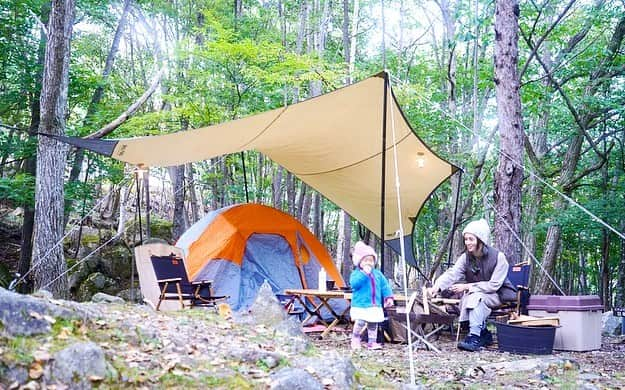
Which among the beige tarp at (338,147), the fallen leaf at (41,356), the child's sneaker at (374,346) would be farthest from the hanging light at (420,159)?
the fallen leaf at (41,356)

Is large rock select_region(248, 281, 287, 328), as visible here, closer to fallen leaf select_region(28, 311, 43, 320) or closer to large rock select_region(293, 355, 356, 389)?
large rock select_region(293, 355, 356, 389)

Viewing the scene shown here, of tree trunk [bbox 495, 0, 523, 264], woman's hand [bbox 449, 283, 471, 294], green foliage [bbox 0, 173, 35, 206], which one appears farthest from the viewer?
green foliage [bbox 0, 173, 35, 206]

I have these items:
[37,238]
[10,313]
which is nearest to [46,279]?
[37,238]

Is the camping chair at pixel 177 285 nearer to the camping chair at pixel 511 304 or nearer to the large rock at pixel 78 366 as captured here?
the camping chair at pixel 511 304

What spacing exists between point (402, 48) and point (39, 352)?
1294 cm

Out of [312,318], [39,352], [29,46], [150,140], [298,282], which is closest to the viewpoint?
[39,352]

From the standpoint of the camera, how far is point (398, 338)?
4.76 meters

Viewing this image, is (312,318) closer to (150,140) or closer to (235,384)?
(150,140)

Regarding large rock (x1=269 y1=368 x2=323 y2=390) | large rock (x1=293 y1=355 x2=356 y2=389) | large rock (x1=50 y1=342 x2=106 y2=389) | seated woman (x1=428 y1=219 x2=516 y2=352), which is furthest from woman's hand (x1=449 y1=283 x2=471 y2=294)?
large rock (x1=50 y1=342 x2=106 y2=389)

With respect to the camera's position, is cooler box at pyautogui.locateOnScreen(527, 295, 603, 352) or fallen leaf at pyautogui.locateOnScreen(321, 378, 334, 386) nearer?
fallen leaf at pyautogui.locateOnScreen(321, 378, 334, 386)

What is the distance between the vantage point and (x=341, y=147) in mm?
6074

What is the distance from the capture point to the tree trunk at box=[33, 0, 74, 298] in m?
6.04

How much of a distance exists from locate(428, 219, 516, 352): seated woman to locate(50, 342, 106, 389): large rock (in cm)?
297

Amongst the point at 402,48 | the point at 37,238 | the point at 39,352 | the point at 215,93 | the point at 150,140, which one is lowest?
the point at 39,352
